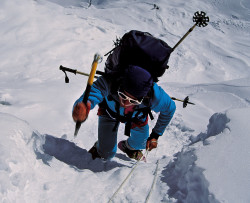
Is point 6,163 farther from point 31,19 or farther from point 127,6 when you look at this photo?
point 127,6

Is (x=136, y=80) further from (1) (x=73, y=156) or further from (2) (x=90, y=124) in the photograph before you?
(2) (x=90, y=124)

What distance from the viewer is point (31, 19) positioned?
6352mm

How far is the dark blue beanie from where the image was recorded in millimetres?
1881

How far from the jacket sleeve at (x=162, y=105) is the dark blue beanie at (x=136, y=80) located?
34 cm

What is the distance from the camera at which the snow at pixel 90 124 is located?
1.68 m

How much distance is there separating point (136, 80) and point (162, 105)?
0.62 m

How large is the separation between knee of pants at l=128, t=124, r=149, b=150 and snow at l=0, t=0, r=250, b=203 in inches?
9.1

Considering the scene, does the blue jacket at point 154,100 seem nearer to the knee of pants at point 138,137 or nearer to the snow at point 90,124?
the knee of pants at point 138,137

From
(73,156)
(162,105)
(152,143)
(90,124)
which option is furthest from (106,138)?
(90,124)

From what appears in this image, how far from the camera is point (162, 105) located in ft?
7.79

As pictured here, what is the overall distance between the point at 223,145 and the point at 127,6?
36.6ft

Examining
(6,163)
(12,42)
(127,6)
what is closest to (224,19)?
(127,6)

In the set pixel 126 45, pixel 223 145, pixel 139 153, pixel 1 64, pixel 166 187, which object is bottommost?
pixel 1 64

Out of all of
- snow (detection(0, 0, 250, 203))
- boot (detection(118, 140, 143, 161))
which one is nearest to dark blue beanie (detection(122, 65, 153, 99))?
snow (detection(0, 0, 250, 203))
